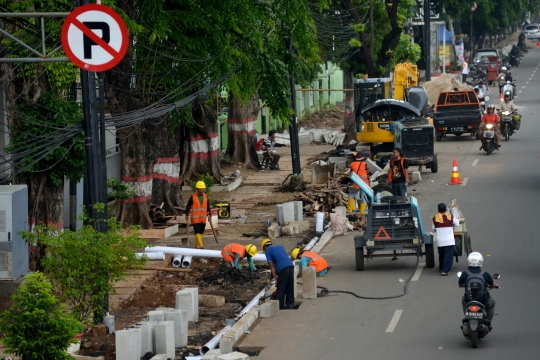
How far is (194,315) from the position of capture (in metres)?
16.2

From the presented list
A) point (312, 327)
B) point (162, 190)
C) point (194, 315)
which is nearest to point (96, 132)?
point (194, 315)

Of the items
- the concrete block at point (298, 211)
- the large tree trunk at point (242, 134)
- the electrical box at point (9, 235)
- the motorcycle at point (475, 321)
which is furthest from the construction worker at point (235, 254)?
the large tree trunk at point (242, 134)

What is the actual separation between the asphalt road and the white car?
74.2 metres

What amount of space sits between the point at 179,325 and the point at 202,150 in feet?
61.0

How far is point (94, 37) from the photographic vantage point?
13461 mm

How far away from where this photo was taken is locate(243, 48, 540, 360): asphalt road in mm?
14109

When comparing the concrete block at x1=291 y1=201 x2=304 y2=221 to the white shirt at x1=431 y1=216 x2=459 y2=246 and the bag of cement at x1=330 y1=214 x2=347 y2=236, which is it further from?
the white shirt at x1=431 y1=216 x2=459 y2=246

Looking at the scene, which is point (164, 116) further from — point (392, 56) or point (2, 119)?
point (392, 56)

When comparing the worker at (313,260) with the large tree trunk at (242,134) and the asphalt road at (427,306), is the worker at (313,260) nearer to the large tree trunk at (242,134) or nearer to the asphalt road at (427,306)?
the asphalt road at (427,306)

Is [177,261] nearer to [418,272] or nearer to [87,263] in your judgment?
[418,272]

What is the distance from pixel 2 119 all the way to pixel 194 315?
6.58 m

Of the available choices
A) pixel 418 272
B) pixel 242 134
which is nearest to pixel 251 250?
pixel 418 272

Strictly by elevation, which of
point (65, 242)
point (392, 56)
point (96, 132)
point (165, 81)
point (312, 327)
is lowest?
point (312, 327)

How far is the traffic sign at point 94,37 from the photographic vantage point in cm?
1335
